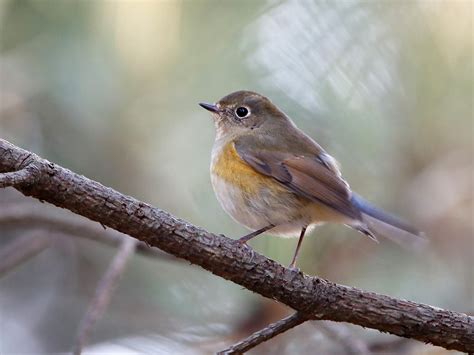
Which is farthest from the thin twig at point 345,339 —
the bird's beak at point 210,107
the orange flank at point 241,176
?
the bird's beak at point 210,107

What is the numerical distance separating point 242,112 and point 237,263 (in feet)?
5.24

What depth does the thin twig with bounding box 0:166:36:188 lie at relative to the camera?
5.36 ft

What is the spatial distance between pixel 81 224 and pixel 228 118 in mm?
863

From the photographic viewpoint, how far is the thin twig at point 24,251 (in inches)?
113

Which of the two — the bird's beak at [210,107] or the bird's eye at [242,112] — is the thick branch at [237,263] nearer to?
the bird's beak at [210,107]

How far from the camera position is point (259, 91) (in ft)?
9.66

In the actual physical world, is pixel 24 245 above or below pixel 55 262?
below

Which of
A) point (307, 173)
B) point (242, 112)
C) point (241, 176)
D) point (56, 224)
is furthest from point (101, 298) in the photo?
point (242, 112)

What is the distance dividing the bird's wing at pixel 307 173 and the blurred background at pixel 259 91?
94 millimetres

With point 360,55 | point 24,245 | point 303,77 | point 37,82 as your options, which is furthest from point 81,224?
point 360,55

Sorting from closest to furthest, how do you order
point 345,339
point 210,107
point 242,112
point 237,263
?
point 237,263 → point 345,339 → point 210,107 → point 242,112

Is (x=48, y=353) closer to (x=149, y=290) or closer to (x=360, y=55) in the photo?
(x=149, y=290)

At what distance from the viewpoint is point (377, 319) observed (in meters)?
2.11

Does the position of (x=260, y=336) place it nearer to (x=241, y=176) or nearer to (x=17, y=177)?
(x=17, y=177)
